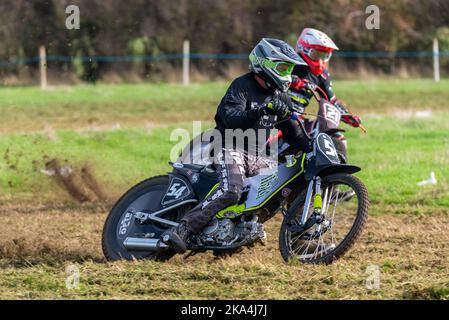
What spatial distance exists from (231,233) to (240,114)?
1.12 m

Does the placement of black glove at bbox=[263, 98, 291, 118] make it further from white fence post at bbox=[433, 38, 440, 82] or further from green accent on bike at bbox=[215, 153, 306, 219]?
white fence post at bbox=[433, 38, 440, 82]

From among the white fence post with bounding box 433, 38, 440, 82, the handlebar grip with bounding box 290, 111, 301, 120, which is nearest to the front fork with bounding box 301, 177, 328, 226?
the handlebar grip with bounding box 290, 111, 301, 120

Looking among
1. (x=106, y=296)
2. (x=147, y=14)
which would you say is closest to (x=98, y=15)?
(x=147, y=14)

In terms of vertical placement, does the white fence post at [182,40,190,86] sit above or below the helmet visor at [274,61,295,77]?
below

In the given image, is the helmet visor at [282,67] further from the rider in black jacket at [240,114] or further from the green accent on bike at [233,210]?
the green accent on bike at [233,210]

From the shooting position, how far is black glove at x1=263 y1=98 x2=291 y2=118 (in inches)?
325

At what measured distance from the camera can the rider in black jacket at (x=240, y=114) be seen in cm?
855

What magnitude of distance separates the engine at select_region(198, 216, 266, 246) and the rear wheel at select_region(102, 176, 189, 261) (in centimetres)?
43

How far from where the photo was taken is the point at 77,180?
14.4 m

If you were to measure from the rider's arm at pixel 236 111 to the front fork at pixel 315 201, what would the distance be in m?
0.75

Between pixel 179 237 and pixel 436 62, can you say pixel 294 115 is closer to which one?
pixel 179 237
